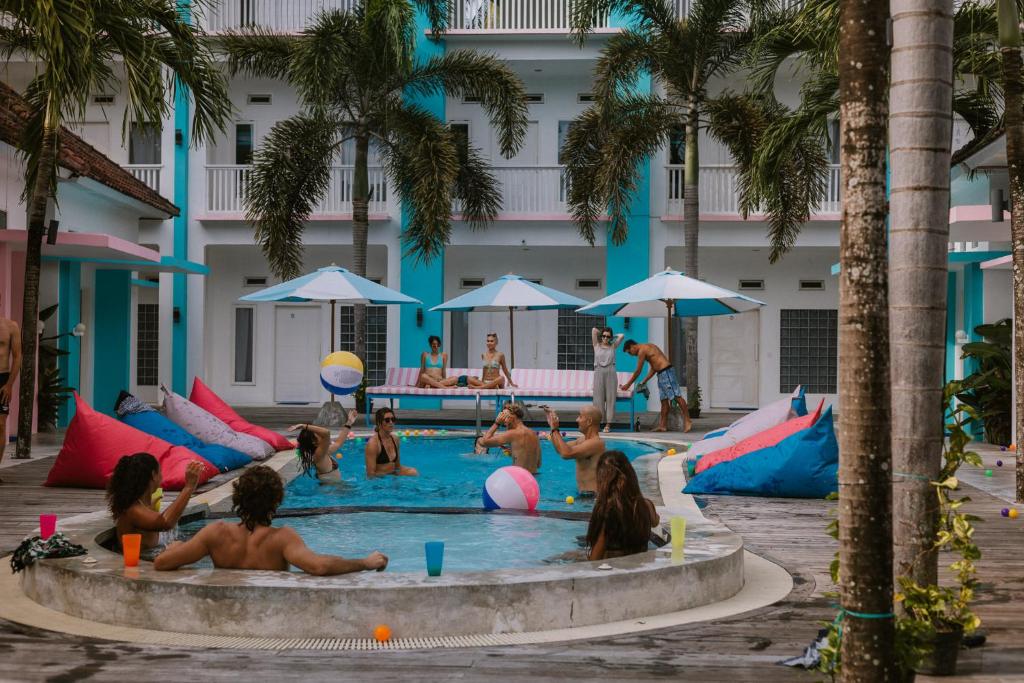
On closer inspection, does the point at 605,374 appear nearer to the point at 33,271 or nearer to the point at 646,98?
the point at 646,98

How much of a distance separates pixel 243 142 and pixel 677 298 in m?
12.8

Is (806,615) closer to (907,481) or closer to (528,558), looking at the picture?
(907,481)

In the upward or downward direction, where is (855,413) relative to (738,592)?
upward

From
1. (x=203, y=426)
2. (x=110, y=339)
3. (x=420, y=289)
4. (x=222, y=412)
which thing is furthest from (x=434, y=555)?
(x=420, y=289)

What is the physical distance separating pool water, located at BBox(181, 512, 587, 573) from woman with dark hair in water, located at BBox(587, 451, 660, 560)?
1.44 m

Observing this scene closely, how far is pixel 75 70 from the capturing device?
11.2 meters

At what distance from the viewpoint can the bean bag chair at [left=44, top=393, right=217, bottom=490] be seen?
10664 mm

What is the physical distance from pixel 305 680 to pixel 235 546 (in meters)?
1.41

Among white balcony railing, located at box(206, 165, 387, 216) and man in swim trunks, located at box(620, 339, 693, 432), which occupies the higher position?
white balcony railing, located at box(206, 165, 387, 216)

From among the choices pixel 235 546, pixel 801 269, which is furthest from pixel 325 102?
pixel 235 546

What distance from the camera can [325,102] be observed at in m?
19.0

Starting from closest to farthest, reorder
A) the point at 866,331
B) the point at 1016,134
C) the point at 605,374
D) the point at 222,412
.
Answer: the point at 866,331 < the point at 1016,134 < the point at 222,412 < the point at 605,374

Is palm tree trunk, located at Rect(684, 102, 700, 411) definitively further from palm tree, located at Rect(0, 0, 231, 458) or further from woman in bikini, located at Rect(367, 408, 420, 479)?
palm tree, located at Rect(0, 0, 231, 458)

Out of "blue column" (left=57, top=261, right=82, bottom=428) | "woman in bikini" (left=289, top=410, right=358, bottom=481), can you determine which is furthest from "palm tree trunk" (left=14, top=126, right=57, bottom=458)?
"blue column" (left=57, top=261, right=82, bottom=428)
